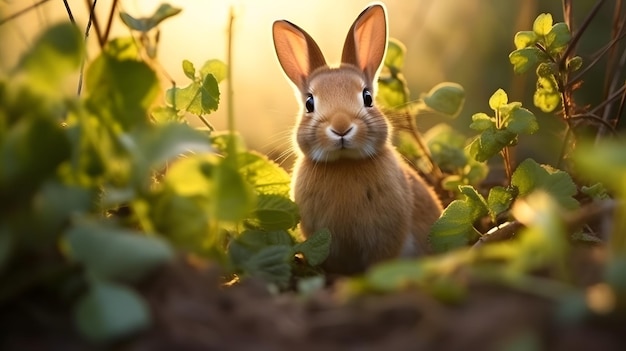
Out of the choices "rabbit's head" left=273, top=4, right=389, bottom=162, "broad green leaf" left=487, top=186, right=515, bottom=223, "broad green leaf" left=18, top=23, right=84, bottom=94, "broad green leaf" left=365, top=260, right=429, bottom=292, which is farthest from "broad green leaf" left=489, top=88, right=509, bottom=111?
"broad green leaf" left=18, top=23, right=84, bottom=94

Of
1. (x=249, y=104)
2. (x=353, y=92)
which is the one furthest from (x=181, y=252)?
(x=249, y=104)

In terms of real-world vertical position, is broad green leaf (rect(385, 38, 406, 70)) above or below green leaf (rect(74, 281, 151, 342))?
below

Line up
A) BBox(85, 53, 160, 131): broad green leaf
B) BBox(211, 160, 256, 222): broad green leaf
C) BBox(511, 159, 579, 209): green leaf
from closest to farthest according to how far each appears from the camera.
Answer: BBox(211, 160, 256, 222): broad green leaf, BBox(85, 53, 160, 131): broad green leaf, BBox(511, 159, 579, 209): green leaf

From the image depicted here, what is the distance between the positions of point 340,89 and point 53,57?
1.51 meters

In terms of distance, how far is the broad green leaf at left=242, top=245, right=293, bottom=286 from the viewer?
2000mm

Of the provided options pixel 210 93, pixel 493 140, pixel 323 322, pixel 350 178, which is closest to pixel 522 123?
pixel 493 140

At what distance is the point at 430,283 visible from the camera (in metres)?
1.50

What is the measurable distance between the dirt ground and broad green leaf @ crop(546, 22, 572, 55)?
3.64ft

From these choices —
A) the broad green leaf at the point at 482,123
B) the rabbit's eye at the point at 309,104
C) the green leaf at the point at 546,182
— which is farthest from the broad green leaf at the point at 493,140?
the rabbit's eye at the point at 309,104

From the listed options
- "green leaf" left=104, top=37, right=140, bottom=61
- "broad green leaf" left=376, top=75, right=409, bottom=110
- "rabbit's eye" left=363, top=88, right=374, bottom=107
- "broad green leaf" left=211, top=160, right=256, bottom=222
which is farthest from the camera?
"broad green leaf" left=376, top=75, right=409, bottom=110

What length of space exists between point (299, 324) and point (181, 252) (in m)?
0.26

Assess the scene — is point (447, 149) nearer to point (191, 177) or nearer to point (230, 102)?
point (230, 102)

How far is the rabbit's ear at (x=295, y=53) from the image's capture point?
10.6 ft

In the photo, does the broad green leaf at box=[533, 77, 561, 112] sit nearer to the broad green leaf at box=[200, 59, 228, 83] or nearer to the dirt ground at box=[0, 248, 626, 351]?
the broad green leaf at box=[200, 59, 228, 83]
